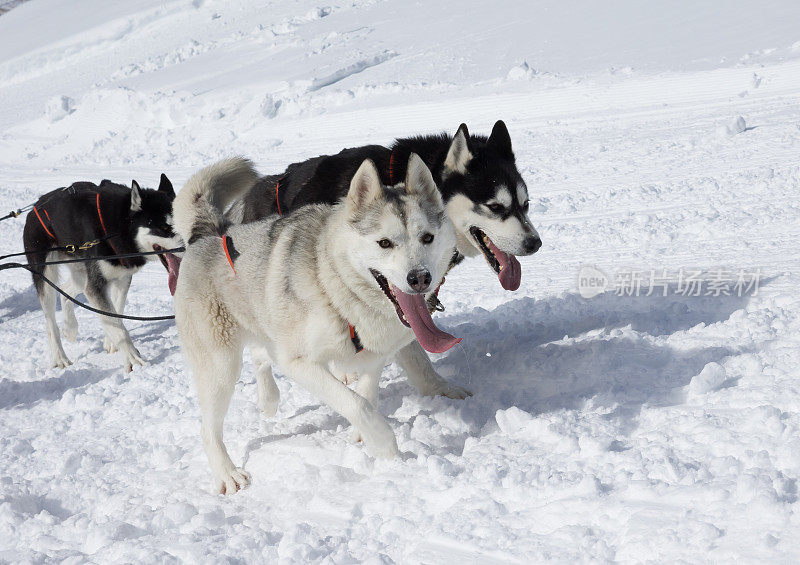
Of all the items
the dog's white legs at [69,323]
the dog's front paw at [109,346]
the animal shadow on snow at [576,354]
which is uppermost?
the dog's white legs at [69,323]

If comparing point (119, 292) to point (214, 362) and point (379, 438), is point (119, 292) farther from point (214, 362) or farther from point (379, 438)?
point (379, 438)

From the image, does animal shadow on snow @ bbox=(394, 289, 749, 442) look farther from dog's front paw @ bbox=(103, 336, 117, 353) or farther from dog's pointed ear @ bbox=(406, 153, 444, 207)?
dog's front paw @ bbox=(103, 336, 117, 353)

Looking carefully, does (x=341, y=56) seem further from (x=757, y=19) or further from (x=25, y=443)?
(x=25, y=443)

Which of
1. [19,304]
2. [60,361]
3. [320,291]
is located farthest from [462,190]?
[19,304]

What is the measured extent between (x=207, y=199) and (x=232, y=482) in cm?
140

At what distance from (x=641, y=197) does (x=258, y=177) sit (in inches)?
170

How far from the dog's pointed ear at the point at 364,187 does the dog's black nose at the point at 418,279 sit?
448 millimetres

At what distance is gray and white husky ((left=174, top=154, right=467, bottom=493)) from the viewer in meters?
3.06

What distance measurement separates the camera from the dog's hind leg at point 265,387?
159 inches

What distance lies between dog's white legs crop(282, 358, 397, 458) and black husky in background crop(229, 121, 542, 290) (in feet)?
4.50

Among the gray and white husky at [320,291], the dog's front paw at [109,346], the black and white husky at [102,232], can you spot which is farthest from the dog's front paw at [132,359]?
the gray and white husky at [320,291]

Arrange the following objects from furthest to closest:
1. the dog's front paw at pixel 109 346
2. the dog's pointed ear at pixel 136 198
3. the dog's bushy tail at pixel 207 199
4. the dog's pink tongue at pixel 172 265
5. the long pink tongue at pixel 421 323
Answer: the dog's front paw at pixel 109 346, the dog's pointed ear at pixel 136 198, the dog's pink tongue at pixel 172 265, the dog's bushy tail at pixel 207 199, the long pink tongue at pixel 421 323

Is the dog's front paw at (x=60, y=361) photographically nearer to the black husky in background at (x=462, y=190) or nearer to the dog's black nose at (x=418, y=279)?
the black husky in background at (x=462, y=190)

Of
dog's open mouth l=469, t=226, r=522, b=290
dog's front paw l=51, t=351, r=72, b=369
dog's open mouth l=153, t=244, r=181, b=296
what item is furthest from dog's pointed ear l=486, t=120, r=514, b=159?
dog's front paw l=51, t=351, r=72, b=369
